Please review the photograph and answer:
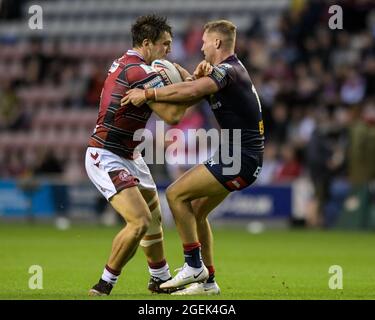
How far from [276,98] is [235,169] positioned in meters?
13.7

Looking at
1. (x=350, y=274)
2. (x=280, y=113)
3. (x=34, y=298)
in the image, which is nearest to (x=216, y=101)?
(x=34, y=298)

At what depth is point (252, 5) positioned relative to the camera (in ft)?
89.6

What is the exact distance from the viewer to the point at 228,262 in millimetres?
14164

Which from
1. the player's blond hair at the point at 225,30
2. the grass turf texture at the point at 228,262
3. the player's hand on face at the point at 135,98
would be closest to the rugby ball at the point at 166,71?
the player's hand on face at the point at 135,98

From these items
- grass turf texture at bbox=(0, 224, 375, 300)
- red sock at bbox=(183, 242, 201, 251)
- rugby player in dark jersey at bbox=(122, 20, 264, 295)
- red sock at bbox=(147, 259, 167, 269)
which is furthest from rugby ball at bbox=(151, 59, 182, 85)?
grass turf texture at bbox=(0, 224, 375, 300)

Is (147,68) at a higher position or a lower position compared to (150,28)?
lower

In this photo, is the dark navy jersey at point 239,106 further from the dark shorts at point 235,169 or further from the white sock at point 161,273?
the white sock at point 161,273

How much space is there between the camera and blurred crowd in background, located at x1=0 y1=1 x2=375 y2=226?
21.7 metres

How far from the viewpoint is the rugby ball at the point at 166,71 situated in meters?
9.90

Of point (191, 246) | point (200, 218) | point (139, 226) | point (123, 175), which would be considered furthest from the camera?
point (200, 218)

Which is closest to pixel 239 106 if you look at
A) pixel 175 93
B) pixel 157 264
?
pixel 175 93

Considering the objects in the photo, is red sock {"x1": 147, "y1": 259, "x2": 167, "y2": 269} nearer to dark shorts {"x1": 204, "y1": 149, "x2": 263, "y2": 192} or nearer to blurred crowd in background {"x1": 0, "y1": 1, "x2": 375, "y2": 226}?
dark shorts {"x1": 204, "y1": 149, "x2": 263, "y2": 192}

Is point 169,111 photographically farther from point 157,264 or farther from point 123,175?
point 157,264

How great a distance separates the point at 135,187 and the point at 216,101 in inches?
43.9
